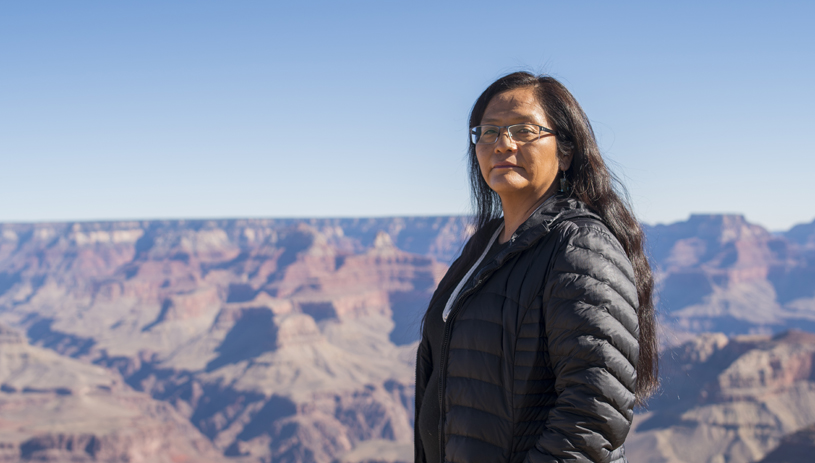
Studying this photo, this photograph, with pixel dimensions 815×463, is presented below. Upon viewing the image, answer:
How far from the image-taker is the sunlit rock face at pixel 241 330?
7788 cm

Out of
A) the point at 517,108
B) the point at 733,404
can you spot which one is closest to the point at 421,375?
the point at 517,108

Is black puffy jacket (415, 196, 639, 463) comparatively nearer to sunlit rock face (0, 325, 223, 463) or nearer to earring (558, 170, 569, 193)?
earring (558, 170, 569, 193)

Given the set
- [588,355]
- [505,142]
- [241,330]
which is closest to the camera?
[588,355]

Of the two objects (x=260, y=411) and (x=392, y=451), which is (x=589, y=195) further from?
(x=260, y=411)

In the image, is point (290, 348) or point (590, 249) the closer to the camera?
point (590, 249)

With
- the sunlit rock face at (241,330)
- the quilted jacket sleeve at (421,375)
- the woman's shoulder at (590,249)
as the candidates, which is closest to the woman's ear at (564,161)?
the woman's shoulder at (590,249)

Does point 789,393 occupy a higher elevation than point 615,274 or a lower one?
lower

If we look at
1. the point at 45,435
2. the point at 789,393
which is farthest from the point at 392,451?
the point at 789,393

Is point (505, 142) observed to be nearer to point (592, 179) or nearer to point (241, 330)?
point (592, 179)

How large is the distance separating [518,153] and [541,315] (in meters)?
0.68

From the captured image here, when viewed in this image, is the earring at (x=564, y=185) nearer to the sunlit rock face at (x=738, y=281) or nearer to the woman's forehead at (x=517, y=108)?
the woman's forehead at (x=517, y=108)

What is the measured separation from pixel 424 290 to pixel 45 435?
89857 millimetres

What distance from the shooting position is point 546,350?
2023 millimetres

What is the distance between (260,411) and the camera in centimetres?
8075
